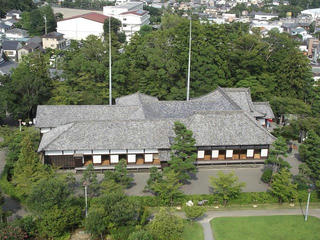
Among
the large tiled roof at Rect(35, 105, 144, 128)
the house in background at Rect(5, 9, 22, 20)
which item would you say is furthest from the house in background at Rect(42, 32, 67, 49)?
the large tiled roof at Rect(35, 105, 144, 128)

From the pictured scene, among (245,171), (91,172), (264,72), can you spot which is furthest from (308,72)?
(91,172)

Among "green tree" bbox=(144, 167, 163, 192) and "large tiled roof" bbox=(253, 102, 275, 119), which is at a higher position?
"large tiled roof" bbox=(253, 102, 275, 119)

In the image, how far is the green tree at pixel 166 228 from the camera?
22.5 metres

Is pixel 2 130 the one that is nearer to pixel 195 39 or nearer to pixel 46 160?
pixel 46 160

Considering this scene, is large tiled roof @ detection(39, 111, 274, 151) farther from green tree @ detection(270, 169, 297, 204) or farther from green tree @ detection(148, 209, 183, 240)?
green tree @ detection(148, 209, 183, 240)

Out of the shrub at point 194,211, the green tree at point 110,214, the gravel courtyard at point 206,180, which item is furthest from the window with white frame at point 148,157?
the green tree at point 110,214

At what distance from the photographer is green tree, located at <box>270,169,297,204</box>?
27547mm

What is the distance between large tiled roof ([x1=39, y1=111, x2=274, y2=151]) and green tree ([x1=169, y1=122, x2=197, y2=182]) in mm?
2305

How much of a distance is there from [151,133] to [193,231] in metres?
10.4

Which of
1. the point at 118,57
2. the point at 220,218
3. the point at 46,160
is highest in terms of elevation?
the point at 118,57

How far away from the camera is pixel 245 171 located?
33344 mm

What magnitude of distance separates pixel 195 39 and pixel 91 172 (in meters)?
25.0

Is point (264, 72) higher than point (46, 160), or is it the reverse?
point (264, 72)

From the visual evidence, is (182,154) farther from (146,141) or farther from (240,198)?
(240,198)
